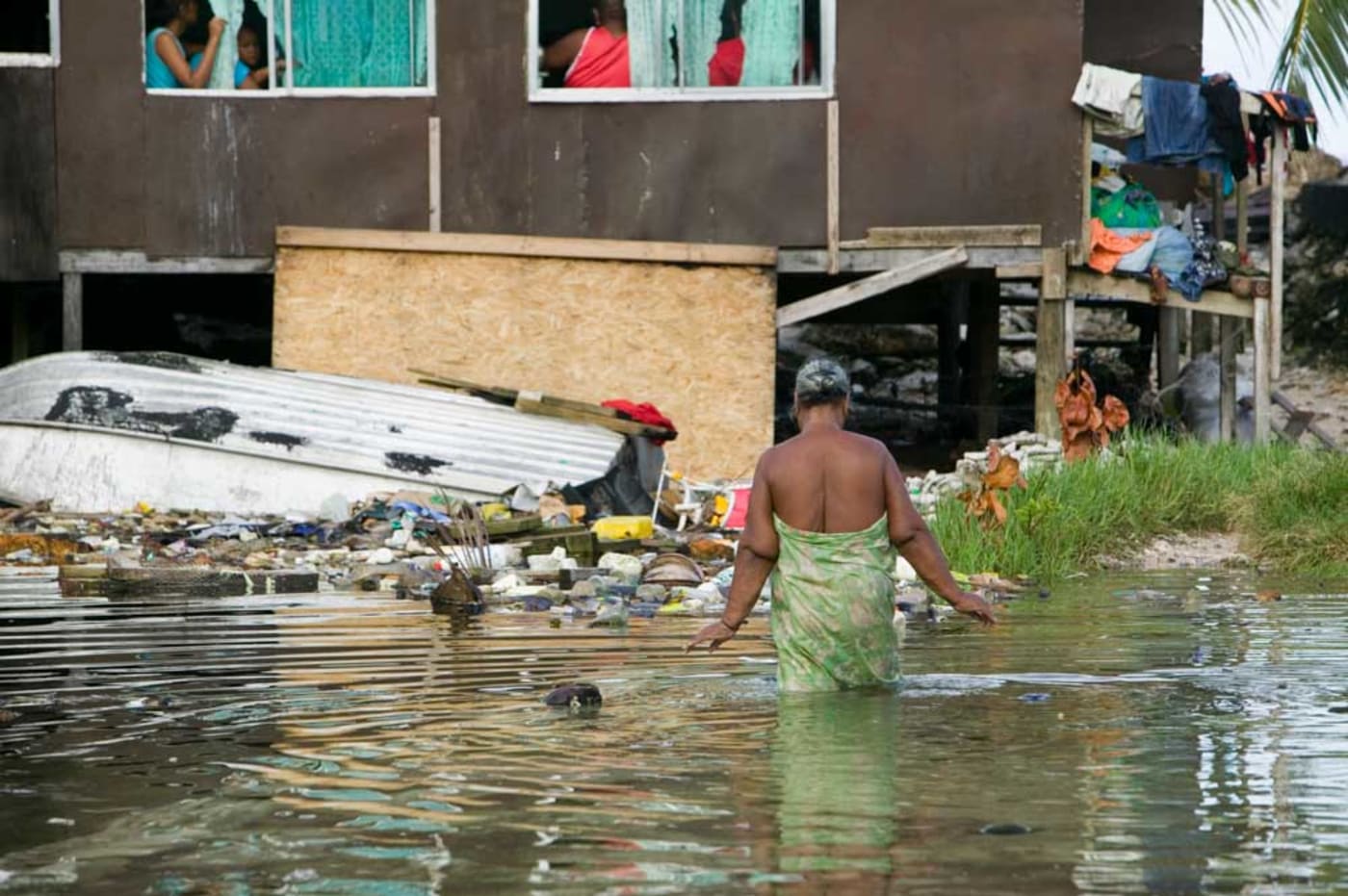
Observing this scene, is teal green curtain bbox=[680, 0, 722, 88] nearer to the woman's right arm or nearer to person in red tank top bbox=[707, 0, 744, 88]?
person in red tank top bbox=[707, 0, 744, 88]

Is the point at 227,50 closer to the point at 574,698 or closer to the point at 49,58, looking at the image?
the point at 49,58

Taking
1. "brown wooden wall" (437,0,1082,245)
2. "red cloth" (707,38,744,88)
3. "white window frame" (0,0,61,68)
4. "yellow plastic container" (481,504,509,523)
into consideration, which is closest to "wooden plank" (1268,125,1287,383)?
"brown wooden wall" (437,0,1082,245)

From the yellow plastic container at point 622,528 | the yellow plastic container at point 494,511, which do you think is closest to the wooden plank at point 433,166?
the yellow plastic container at point 494,511

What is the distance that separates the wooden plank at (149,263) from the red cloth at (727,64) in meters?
3.98

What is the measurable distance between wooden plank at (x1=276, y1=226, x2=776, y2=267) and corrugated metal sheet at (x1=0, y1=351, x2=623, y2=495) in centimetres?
182

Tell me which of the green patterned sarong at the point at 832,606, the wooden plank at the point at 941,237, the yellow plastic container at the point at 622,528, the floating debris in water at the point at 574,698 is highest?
the wooden plank at the point at 941,237

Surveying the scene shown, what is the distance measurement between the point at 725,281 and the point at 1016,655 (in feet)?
28.6

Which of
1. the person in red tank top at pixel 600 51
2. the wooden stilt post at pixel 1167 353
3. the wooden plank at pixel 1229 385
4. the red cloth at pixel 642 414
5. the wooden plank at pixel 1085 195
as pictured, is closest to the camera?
the red cloth at pixel 642 414

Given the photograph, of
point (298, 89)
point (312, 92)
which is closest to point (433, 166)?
point (312, 92)

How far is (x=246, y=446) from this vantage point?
15.5 metres

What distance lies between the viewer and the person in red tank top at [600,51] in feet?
57.4

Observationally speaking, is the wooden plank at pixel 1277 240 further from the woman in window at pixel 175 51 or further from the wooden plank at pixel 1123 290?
the woman in window at pixel 175 51

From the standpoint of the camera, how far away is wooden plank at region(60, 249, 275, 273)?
17.9 m

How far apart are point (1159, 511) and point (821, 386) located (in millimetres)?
6940
